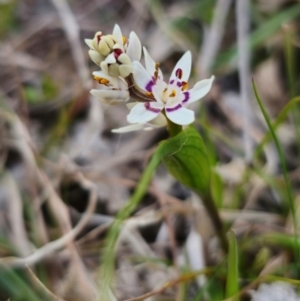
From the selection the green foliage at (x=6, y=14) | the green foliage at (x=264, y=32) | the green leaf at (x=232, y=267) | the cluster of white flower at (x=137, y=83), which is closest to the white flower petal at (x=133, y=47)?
the cluster of white flower at (x=137, y=83)

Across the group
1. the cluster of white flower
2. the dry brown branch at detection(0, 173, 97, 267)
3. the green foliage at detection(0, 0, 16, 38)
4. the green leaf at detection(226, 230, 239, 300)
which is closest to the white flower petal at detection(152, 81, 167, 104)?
the cluster of white flower

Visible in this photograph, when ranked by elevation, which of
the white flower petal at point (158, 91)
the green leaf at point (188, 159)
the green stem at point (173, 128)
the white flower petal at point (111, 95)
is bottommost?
the green leaf at point (188, 159)

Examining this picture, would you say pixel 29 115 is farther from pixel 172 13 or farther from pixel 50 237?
pixel 172 13

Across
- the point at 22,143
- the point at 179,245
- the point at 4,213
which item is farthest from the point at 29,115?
the point at 179,245

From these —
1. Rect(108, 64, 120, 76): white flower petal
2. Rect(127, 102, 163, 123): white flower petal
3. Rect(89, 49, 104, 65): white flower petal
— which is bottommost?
Rect(127, 102, 163, 123): white flower petal

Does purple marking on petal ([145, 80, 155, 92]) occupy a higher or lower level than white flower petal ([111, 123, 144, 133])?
higher

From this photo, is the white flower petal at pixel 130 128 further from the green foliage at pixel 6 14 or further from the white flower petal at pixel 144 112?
the green foliage at pixel 6 14

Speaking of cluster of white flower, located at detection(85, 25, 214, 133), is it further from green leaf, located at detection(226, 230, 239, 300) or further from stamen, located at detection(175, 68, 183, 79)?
green leaf, located at detection(226, 230, 239, 300)
